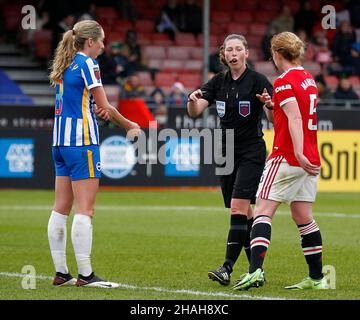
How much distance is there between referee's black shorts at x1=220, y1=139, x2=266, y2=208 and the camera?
9781 millimetres

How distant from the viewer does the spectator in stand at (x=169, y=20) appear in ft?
97.4

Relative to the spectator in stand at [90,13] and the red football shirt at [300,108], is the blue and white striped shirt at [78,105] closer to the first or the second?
the red football shirt at [300,108]

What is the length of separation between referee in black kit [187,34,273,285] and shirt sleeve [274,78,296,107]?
0.76 metres

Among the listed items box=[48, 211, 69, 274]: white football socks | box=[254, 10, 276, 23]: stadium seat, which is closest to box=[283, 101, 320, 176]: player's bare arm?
box=[48, 211, 69, 274]: white football socks

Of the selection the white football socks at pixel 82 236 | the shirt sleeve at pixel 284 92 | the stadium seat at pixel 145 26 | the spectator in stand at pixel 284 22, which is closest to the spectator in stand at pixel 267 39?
the spectator in stand at pixel 284 22

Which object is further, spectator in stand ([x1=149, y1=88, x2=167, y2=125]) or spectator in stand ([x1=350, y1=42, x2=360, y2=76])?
spectator in stand ([x1=350, y1=42, x2=360, y2=76])

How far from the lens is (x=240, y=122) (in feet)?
32.4

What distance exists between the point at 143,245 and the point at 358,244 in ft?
8.59

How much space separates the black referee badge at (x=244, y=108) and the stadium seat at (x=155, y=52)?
19.4 metres

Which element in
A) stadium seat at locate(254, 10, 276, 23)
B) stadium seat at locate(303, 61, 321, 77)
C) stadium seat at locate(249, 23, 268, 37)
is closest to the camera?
stadium seat at locate(303, 61, 321, 77)

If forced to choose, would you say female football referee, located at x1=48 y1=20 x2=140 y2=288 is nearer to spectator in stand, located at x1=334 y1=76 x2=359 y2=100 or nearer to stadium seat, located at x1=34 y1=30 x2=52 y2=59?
spectator in stand, located at x1=334 y1=76 x2=359 y2=100

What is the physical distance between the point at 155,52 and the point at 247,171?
19771mm

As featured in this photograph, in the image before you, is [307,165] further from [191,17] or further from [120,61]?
[191,17]
